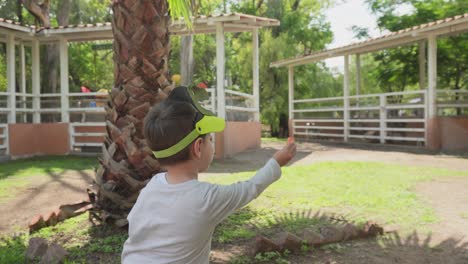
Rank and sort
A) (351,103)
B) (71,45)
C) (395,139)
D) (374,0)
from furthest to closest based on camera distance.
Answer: (71,45) < (374,0) < (351,103) < (395,139)

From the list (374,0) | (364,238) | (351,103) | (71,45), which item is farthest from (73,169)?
(71,45)

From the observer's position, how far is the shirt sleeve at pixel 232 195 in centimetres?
182

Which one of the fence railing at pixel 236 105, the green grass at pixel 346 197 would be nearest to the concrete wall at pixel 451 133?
the green grass at pixel 346 197

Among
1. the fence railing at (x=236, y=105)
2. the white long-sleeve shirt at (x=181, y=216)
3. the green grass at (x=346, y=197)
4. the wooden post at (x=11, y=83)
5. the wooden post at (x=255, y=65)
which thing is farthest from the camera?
the wooden post at (x=255, y=65)

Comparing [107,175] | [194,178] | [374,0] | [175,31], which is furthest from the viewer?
[374,0]

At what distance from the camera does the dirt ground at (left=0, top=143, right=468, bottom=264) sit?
3529mm

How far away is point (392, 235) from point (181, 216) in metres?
2.85

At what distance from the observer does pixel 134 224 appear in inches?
75.4

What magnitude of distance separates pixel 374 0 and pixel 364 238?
59.3 feet

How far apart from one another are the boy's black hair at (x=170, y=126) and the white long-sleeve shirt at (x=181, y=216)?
0.13 m

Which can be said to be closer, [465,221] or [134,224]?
[134,224]

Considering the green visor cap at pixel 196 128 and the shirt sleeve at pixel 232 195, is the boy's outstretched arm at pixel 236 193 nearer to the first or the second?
the shirt sleeve at pixel 232 195

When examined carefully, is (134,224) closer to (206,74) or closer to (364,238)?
(364,238)

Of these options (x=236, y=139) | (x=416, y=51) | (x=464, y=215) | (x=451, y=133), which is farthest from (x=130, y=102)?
(x=416, y=51)
